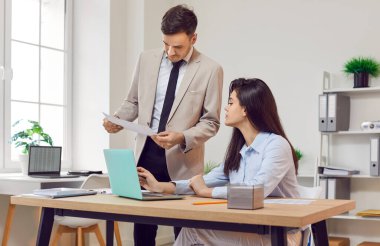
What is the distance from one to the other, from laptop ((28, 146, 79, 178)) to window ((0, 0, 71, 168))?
0.42 metres

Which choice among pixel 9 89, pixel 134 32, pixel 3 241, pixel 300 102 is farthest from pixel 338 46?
pixel 3 241

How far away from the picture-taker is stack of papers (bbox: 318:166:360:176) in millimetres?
4305

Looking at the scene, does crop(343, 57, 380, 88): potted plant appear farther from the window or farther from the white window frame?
the white window frame

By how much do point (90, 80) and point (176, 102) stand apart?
2.29 meters

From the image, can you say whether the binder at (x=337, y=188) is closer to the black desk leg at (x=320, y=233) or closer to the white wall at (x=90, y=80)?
the white wall at (x=90, y=80)

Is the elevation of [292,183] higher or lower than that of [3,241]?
higher

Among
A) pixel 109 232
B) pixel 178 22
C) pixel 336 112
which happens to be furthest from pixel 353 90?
pixel 109 232

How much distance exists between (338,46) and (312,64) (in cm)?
25

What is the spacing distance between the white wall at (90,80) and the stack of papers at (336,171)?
169cm

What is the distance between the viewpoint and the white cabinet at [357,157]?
4.43 metres

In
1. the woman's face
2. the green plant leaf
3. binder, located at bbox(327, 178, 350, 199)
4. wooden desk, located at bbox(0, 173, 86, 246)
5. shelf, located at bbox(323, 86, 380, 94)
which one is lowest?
binder, located at bbox(327, 178, 350, 199)

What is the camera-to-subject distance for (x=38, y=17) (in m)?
4.53

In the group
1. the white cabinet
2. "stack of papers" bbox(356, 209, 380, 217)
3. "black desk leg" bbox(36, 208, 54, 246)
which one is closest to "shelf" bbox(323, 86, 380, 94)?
the white cabinet

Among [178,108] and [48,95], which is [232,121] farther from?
[48,95]
